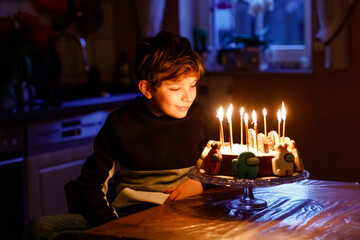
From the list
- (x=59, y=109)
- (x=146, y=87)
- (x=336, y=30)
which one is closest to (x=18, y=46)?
(x=59, y=109)

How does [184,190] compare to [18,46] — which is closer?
[184,190]

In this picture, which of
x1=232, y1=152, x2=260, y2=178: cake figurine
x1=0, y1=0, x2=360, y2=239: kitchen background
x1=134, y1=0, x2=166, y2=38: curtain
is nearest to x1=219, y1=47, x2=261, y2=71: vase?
x1=0, y1=0, x2=360, y2=239: kitchen background

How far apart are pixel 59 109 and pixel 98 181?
4.55 ft

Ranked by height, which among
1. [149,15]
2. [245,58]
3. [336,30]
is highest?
[149,15]

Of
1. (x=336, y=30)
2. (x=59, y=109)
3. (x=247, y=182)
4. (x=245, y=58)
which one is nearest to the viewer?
(x=247, y=182)

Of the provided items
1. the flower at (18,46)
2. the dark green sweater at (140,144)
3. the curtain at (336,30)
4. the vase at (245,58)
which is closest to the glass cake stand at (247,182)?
the dark green sweater at (140,144)

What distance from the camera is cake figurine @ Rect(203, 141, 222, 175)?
4.63 ft

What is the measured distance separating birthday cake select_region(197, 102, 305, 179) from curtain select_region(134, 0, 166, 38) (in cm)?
258

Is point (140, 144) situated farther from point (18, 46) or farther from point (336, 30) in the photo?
point (336, 30)

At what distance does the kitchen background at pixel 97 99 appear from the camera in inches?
112

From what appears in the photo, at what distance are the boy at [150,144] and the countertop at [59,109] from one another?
1129mm

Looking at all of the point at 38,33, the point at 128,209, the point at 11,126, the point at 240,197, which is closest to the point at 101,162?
the point at 128,209

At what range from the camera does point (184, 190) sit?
163 centimetres

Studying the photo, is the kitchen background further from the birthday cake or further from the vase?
the birthday cake
